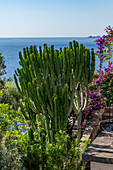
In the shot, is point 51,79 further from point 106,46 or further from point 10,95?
point 10,95

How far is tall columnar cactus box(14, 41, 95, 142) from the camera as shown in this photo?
4.99 meters

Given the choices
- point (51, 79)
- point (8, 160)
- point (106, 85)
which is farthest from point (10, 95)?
point (8, 160)

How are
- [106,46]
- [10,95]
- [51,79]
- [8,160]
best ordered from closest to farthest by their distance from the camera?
[8,160], [51,79], [106,46], [10,95]

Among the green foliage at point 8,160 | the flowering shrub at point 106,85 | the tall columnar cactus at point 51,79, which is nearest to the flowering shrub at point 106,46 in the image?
the flowering shrub at point 106,85

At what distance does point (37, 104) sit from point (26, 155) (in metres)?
1.73

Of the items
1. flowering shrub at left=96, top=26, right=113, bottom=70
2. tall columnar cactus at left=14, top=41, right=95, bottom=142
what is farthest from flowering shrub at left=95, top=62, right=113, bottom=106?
flowering shrub at left=96, top=26, right=113, bottom=70

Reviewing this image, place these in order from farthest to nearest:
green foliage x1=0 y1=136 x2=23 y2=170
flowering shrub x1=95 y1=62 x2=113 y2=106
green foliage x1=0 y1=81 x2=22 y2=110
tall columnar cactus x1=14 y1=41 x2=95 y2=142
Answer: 1. green foliage x1=0 y1=81 x2=22 y2=110
2. flowering shrub x1=95 y1=62 x2=113 y2=106
3. tall columnar cactus x1=14 y1=41 x2=95 y2=142
4. green foliage x1=0 y1=136 x2=23 y2=170

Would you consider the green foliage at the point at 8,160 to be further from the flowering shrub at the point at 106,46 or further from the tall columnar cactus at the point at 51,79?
the flowering shrub at the point at 106,46

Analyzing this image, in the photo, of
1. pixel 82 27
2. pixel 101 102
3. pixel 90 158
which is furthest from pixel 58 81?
pixel 82 27

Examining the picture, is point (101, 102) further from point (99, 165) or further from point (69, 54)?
point (99, 165)

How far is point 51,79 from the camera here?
5402mm

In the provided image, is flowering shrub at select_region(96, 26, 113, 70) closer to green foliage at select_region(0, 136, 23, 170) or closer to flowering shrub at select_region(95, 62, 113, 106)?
flowering shrub at select_region(95, 62, 113, 106)

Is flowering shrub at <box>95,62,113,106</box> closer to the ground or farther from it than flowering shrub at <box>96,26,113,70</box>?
closer to the ground

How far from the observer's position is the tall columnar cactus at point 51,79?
4993 mm
